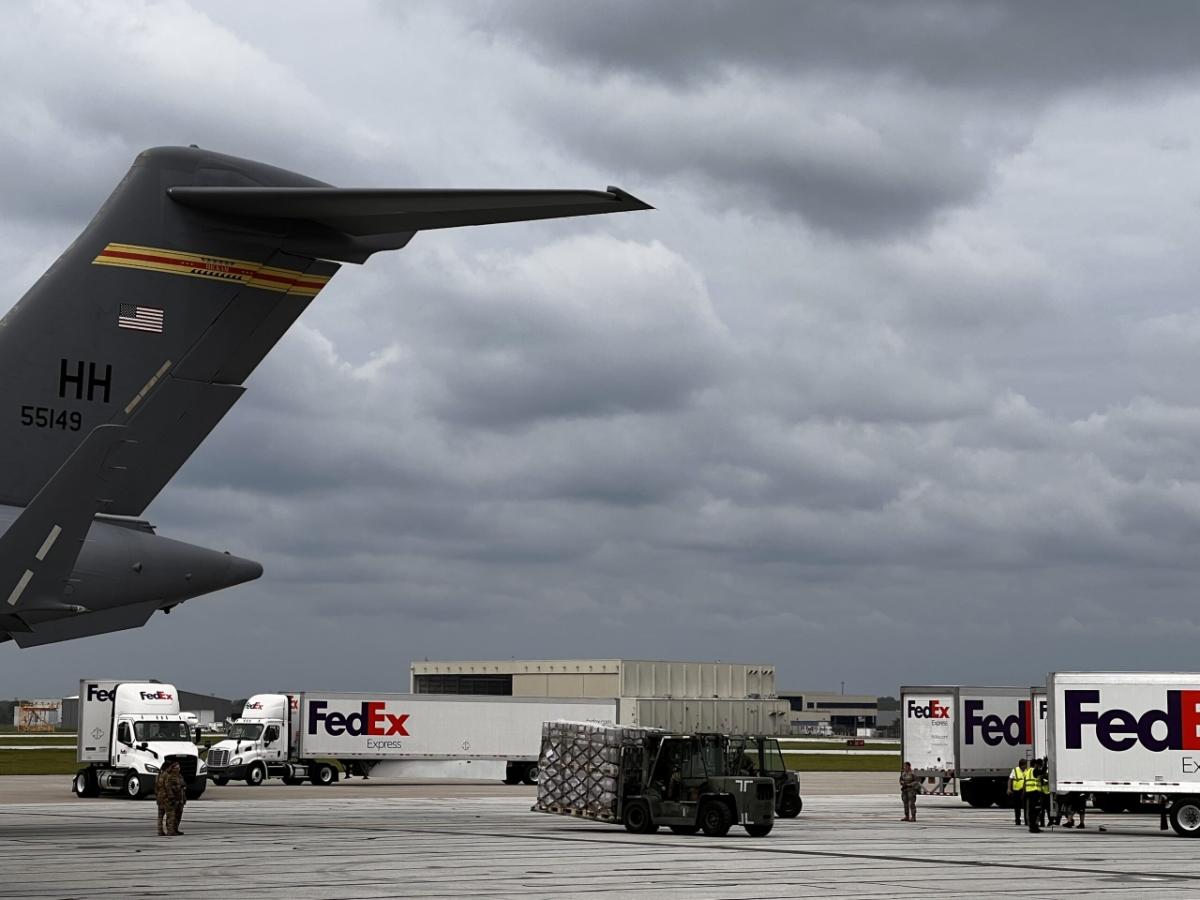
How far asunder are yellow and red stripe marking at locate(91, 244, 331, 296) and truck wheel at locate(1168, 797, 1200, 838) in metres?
23.0

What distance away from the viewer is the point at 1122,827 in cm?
3628

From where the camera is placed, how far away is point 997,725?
4416 centimetres

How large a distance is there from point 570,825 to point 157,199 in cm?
2073

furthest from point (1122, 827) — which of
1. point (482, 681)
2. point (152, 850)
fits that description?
point (482, 681)

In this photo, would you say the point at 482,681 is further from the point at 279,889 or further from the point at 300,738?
the point at 279,889

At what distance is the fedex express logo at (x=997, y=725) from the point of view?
144 feet

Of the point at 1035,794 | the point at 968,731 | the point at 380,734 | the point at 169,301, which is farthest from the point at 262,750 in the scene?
the point at 169,301

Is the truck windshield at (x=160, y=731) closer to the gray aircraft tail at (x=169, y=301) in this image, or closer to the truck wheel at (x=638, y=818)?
the truck wheel at (x=638, y=818)

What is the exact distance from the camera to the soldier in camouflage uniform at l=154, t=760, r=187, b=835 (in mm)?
28891

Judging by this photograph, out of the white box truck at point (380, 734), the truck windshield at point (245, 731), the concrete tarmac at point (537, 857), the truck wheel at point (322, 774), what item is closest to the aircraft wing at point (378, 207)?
the concrete tarmac at point (537, 857)

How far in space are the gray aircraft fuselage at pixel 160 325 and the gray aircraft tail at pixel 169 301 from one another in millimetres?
17

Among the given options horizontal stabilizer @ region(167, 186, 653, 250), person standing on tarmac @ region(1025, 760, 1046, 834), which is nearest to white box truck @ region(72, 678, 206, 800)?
person standing on tarmac @ region(1025, 760, 1046, 834)

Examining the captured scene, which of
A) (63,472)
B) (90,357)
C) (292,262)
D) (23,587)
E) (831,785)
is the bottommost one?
(831,785)

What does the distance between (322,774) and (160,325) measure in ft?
136
